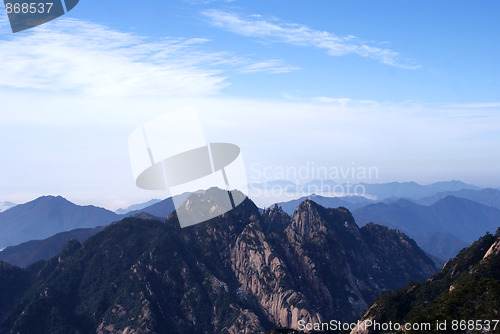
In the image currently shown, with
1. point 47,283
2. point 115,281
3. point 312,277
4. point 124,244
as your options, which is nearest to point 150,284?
point 115,281

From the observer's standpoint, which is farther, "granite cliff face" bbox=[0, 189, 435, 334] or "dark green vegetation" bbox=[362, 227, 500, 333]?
"granite cliff face" bbox=[0, 189, 435, 334]

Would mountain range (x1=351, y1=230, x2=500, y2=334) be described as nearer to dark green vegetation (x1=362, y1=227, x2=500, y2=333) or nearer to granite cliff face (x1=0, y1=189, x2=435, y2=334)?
dark green vegetation (x1=362, y1=227, x2=500, y2=333)

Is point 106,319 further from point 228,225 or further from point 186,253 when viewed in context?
point 228,225

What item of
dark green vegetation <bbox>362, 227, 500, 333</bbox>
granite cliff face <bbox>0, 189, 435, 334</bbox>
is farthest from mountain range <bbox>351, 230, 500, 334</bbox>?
granite cliff face <bbox>0, 189, 435, 334</bbox>

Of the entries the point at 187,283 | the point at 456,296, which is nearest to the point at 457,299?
the point at 456,296

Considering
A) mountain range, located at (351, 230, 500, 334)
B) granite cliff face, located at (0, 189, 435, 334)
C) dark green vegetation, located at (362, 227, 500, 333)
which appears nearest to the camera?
mountain range, located at (351, 230, 500, 334)

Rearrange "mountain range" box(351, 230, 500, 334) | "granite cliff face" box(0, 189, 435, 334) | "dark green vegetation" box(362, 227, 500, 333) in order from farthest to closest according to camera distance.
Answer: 1. "granite cliff face" box(0, 189, 435, 334)
2. "dark green vegetation" box(362, 227, 500, 333)
3. "mountain range" box(351, 230, 500, 334)
